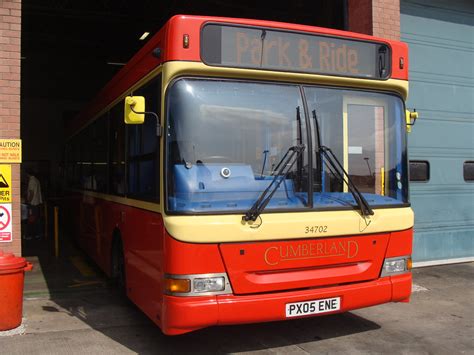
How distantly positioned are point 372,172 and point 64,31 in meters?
16.0

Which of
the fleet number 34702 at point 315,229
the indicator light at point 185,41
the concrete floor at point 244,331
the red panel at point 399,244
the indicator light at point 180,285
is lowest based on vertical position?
the concrete floor at point 244,331

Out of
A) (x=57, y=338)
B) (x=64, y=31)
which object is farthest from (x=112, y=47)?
(x=57, y=338)

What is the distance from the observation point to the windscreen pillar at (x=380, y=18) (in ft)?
25.4

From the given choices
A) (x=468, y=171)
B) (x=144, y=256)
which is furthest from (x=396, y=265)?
(x=468, y=171)

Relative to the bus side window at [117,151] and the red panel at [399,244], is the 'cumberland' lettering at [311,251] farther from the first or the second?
the bus side window at [117,151]

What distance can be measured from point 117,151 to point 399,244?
11.0 feet

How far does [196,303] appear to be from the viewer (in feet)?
12.2

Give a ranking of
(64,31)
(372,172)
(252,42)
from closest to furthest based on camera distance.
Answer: (252,42), (372,172), (64,31)

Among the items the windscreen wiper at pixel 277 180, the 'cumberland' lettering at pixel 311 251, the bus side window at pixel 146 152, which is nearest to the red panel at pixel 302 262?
the 'cumberland' lettering at pixel 311 251

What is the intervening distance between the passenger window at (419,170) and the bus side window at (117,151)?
4858 millimetres

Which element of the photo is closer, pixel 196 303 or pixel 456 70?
pixel 196 303

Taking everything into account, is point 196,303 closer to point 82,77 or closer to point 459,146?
point 459,146

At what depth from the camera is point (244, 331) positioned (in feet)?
16.1

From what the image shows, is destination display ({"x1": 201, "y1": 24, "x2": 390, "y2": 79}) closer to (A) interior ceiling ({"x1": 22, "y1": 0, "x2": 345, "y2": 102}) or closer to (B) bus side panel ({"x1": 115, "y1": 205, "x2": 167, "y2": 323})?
(B) bus side panel ({"x1": 115, "y1": 205, "x2": 167, "y2": 323})
